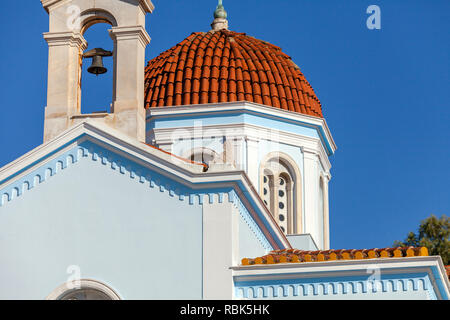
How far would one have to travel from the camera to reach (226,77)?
75.0 ft

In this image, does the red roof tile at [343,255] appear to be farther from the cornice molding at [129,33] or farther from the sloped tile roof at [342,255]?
the cornice molding at [129,33]

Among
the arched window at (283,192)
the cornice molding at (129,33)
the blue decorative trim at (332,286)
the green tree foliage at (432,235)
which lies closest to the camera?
the blue decorative trim at (332,286)

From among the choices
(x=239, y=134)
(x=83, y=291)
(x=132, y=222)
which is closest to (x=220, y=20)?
(x=239, y=134)

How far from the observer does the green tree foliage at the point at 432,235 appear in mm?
30812

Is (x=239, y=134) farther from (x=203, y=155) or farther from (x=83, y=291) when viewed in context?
(x=83, y=291)

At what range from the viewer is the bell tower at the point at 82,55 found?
16734 mm

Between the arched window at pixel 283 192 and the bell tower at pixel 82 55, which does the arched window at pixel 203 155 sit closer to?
the arched window at pixel 283 192

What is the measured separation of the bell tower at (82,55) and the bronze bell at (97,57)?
0.14 meters

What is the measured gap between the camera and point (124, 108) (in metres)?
16.8

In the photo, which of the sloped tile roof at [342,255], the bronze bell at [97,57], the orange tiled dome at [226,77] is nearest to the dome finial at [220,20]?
the orange tiled dome at [226,77]

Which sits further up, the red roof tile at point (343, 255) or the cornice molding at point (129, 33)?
the cornice molding at point (129, 33)

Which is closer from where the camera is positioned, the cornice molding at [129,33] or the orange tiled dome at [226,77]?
the cornice molding at [129,33]

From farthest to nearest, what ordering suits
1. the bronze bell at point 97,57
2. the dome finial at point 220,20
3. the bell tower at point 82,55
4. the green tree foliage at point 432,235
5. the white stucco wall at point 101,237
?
the green tree foliage at point 432,235, the dome finial at point 220,20, the bronze bell at point 97,57, the bell tower at point 82,55, the white stucco wall at point 101,237

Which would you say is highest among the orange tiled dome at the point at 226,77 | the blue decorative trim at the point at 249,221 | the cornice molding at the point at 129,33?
the orange tiled dome at the point at 226,77
